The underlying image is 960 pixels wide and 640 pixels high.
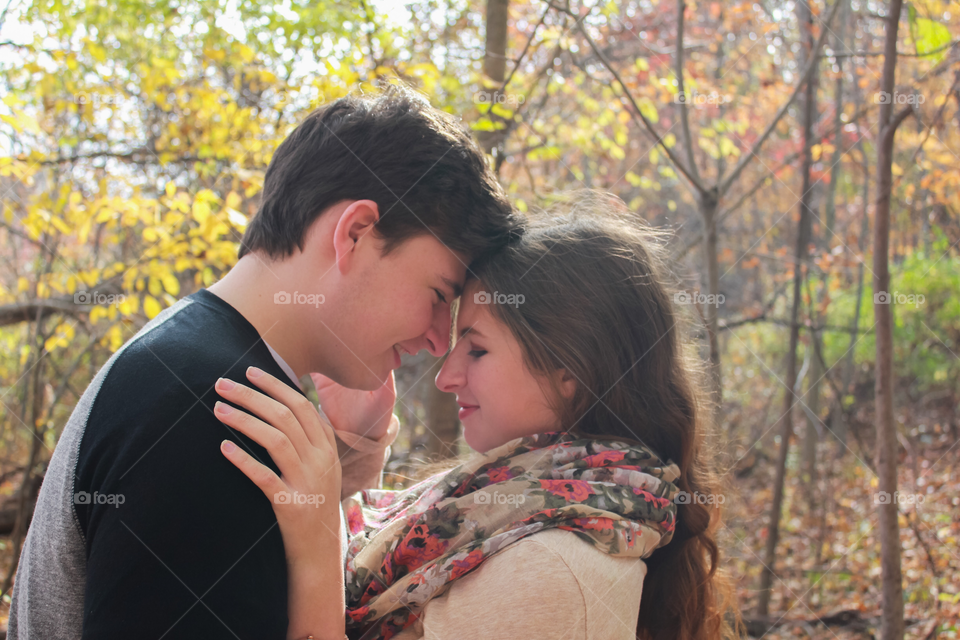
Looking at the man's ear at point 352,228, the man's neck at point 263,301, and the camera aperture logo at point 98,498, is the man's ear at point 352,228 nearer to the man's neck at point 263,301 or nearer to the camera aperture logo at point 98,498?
the man's neck at point 263,301

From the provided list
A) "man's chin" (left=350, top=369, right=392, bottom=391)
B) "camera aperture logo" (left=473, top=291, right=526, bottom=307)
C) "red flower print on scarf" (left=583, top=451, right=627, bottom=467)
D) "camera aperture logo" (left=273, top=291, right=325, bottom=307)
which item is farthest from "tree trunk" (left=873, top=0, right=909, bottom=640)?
"camera aperture logo" (left=273, top=291, right=325, bottom=307)

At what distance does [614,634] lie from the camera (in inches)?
51.1

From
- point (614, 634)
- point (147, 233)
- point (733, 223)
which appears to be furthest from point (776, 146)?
point (614, 634)

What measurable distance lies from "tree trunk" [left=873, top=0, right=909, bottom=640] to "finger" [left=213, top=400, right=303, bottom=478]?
2.09 m

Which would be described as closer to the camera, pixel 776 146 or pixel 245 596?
pixel 245 596

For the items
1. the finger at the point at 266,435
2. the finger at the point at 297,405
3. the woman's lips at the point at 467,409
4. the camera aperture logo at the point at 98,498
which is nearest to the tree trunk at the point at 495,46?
the woman's lips at the point at 467,409

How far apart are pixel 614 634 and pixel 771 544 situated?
305 centimetres

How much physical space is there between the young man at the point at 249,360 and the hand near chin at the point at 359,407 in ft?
0.16

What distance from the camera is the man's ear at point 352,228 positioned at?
138cm

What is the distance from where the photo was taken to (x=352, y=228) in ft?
4.63

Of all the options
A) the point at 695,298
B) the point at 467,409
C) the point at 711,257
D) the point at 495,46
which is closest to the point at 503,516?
the point at 467,409

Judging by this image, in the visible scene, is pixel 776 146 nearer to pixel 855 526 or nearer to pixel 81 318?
pixel 855 526

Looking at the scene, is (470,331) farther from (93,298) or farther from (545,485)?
(93,298)

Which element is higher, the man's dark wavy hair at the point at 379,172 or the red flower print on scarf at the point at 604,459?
→ the man's dark wavy hair at the point at 379,172
